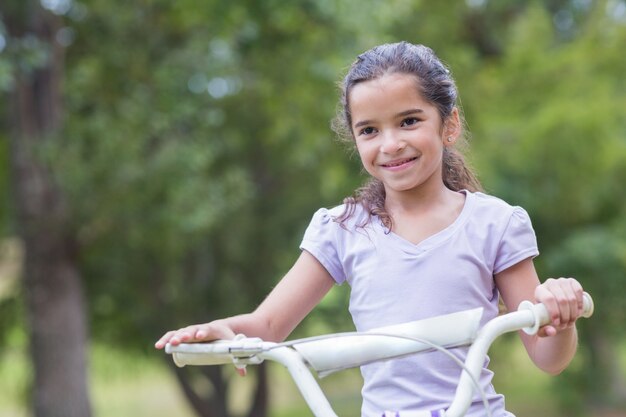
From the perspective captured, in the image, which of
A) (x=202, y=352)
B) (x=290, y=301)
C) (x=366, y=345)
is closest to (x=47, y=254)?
(x=290, y=301)

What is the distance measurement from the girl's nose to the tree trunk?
8.84m

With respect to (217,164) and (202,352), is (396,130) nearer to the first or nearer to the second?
(202,352)

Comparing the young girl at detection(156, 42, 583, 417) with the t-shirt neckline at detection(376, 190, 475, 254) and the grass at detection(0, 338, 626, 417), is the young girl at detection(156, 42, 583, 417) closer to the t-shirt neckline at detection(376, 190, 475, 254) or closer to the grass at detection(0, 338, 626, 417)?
the t-shirt neckline at detection(376, 190, 475, 254)

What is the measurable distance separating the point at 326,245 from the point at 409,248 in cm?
22

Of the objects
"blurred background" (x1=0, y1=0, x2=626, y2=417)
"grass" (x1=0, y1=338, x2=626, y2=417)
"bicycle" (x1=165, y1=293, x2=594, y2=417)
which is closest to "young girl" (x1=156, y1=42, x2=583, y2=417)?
"bicycle" (x1=165, y1=293, x2=594, y2=417)

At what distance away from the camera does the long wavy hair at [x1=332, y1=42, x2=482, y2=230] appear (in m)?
2.43

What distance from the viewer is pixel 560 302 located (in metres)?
2.09

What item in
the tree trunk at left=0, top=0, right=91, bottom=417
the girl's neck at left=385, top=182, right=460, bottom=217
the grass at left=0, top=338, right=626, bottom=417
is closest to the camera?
the girl's neck at left=385, top=182, right=460, bottom=217

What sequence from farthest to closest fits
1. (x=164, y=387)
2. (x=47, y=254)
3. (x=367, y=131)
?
(x=164, y=387), (x=47, y=254), (x=367, y=131)

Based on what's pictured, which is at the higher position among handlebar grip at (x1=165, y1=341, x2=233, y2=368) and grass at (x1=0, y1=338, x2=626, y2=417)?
handlebar grip at (x1=165, y1=341, x2=233, y2=368)

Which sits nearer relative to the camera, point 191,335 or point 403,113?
point 191,335

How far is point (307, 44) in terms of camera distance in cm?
1088

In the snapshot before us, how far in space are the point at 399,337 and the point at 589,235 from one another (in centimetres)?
1156

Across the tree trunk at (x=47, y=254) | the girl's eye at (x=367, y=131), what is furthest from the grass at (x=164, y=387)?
the girl's eye at (x=367, y=131)
